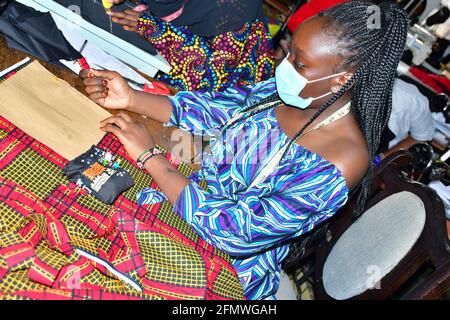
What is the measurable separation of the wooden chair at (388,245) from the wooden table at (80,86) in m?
0.68

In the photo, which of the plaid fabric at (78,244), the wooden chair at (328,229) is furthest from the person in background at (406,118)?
the plaid fabric at (78,244)

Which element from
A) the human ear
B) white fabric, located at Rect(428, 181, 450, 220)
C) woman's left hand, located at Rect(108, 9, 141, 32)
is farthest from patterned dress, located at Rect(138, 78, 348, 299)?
white fabric, located at Rect(428, 181, 450, 220)

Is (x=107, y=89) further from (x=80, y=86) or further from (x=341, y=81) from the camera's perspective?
(x=341, y=81)

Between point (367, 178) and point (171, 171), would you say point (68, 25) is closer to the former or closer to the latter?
point (171, 171)

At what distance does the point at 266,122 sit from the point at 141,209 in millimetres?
551

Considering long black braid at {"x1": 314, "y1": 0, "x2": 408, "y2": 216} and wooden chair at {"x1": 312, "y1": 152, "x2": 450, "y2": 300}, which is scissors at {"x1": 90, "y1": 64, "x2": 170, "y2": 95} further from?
wooden chair at {"x1": 312, "y1": 152, "x2": 450, "y2": 300}

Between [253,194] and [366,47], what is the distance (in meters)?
0.58

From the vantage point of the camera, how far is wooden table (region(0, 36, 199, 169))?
132 cm

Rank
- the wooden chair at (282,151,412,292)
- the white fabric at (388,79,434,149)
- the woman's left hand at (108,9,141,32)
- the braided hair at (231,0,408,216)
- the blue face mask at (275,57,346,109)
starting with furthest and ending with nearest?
the white fabric at (388,79,434,149) → the woman's left hand at (108,9,141,32) → the wooden chair at (282,151,412,292) → the blue face mask at (275,57,346,109) → the braided hair at (231,0,408,216)

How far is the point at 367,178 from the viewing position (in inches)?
58.2

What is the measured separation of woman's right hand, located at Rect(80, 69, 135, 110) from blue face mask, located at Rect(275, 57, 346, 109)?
0.54 m

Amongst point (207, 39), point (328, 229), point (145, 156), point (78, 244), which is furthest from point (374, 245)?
point (207, 39)

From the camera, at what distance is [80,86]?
4.65 feet
